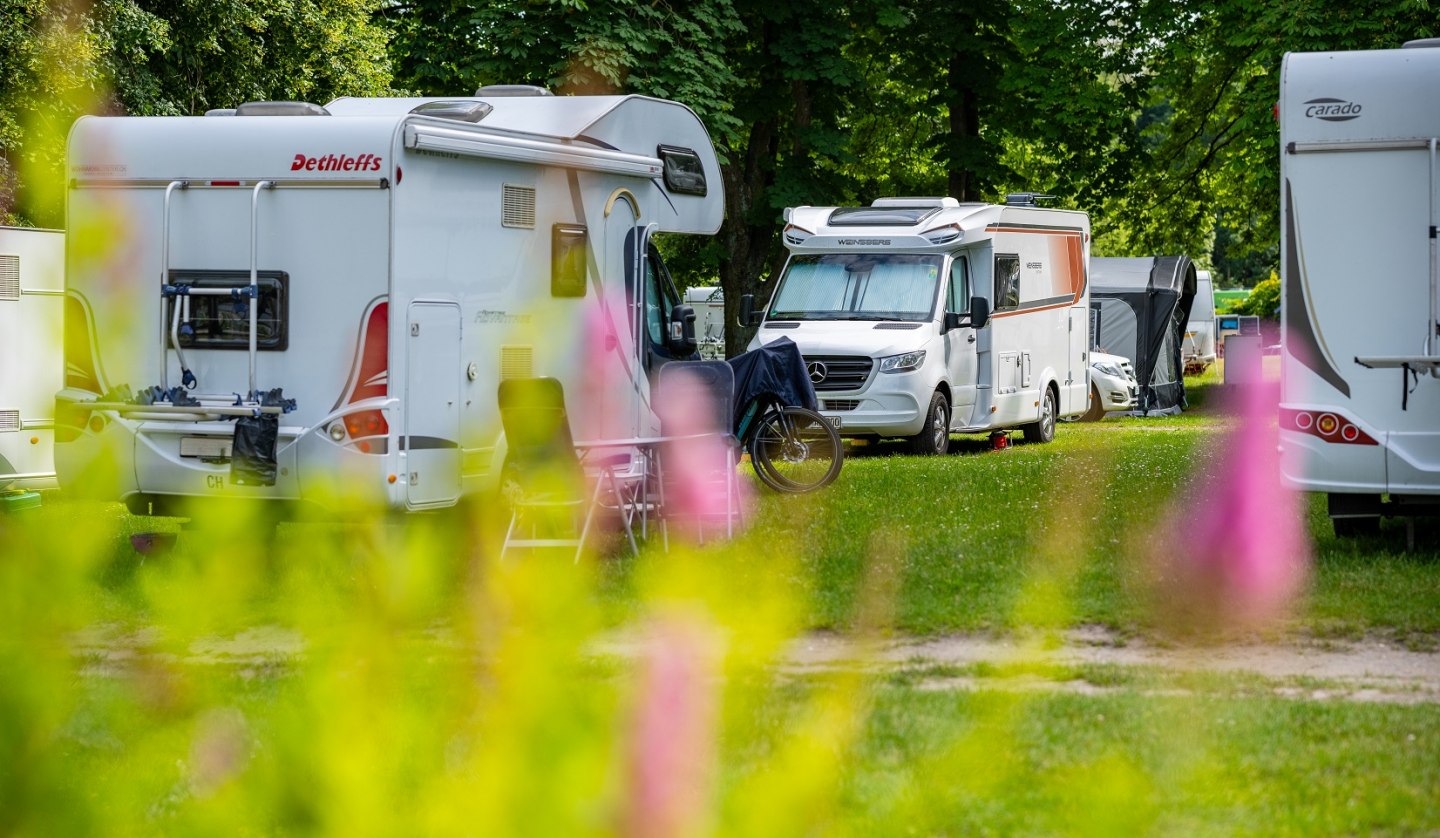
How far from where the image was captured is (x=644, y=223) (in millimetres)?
12391

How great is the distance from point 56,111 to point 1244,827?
67.1 ft

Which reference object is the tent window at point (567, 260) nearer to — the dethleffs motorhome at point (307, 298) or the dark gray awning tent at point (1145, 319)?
the dethleffs motorhome at point (307, 298)

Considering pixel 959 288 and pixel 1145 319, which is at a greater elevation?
pixel 1145 319

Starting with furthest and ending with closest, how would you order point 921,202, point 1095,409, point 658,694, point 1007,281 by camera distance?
point 1095,409 → point 1007,281 → point 921,202 → point 658,694

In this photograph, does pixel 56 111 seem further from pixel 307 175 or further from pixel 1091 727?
pixel 1091 727

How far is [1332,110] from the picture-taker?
395 inches

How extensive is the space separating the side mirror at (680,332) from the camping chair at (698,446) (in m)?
0.20

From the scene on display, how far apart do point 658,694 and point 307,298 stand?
12.5ft

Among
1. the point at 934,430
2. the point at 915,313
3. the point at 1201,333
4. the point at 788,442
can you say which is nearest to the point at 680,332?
the point at 788,442

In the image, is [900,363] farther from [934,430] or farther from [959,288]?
[959,288]

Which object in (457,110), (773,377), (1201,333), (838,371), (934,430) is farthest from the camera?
(1201,333)

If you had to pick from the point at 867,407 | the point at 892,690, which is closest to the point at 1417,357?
the point at 892,690

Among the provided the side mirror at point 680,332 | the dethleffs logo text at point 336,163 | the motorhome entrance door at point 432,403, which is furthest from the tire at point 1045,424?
the dethleffs logo text at point 336,163

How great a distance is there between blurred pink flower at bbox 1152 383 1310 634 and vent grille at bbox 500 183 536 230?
437 cm
